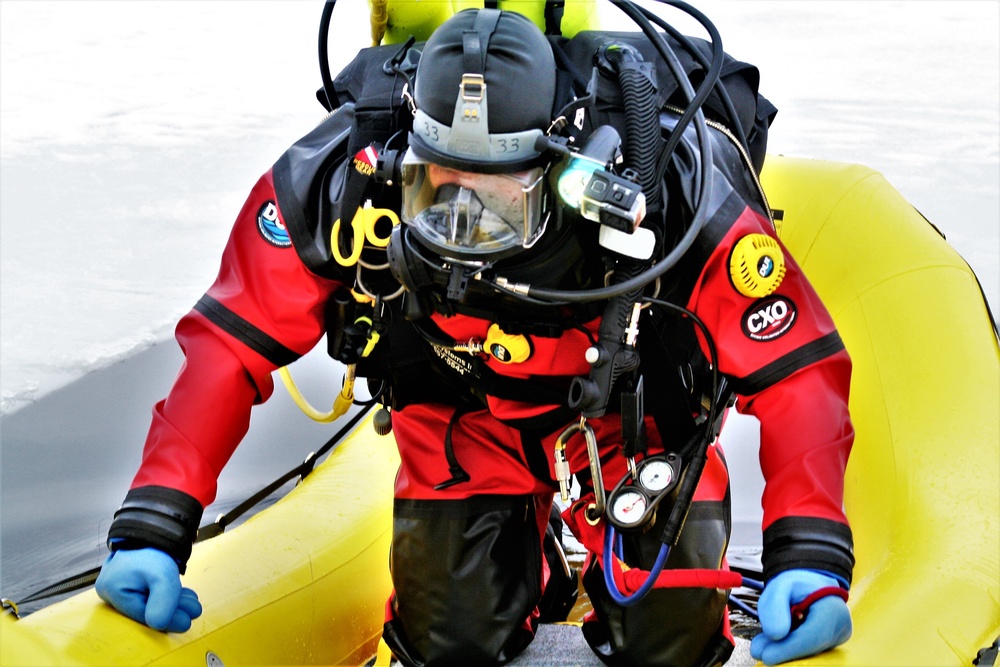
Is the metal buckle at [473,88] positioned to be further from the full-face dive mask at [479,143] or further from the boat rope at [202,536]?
the boat rope at [202,536]

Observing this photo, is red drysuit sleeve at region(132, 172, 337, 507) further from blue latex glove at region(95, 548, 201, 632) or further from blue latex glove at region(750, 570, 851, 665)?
blue latex glove at region(750, 570, 851, 665)

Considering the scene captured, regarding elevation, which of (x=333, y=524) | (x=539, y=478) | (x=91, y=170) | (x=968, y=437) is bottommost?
(x=91, y=170)

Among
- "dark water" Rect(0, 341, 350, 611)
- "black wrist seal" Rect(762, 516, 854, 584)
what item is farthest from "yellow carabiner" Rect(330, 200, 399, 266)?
"dark water" Rect(0, 341, 350, 611)

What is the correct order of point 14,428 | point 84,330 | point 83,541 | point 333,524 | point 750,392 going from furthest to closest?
point 84,330, point 14,428, point 83,541, point 333,524, point 750,392

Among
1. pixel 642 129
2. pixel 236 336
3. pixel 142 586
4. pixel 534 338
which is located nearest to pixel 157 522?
pixel 142 586

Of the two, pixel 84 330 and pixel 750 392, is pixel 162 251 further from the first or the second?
pixel 750 392

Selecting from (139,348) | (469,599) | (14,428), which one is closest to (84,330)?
(139,348)

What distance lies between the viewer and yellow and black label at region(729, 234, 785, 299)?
5.23 ft

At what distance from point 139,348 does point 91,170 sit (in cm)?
112

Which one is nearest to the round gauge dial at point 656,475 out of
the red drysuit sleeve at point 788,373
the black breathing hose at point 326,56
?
the red drysuit sleeve at point 788,373

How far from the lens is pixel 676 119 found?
5.57 ft

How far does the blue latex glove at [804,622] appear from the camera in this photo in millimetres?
1505

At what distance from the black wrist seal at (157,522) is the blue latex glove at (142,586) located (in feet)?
0.06

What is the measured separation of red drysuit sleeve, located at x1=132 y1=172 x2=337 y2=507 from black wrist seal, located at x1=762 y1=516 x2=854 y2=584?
0.72 meters
